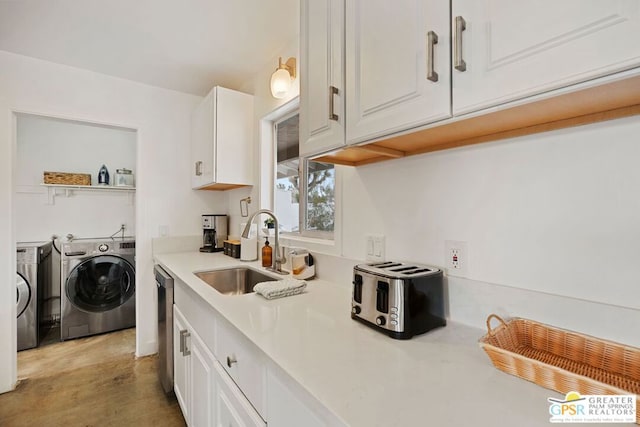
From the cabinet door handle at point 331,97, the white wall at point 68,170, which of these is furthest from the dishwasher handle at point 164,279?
the white wall at point 68,170

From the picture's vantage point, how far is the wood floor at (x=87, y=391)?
1.81 metres

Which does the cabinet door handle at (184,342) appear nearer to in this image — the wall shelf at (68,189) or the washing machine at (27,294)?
the washing machine at (27,294)

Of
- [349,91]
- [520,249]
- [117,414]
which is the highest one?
[349,91]

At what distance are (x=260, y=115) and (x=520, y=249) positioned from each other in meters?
2.05

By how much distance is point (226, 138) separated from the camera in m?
2.33

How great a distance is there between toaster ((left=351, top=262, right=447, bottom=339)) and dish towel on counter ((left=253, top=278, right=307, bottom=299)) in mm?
400

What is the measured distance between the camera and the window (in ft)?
6.01

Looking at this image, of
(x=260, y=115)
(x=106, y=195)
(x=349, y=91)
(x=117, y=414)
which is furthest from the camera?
(x=106, y=195)

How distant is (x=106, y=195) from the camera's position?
3576mm

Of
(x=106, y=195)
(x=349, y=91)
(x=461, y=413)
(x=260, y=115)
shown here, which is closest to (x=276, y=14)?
(x=260, y=115)

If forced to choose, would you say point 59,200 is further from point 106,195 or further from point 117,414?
point 117,414

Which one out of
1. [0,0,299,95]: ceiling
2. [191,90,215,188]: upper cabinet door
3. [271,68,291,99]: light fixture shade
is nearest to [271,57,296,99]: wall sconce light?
[271,68,291,99]: light fixture shade

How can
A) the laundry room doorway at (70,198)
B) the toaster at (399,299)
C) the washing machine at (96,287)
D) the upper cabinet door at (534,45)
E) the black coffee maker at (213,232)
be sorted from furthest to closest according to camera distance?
1. the laundry room doorway at (70,198)
2. the washing machine at (96,287)
3. the black coffee maker at (213,232)
4. the toaster at (399,299)
5. the upper cabinet door at (534,45)

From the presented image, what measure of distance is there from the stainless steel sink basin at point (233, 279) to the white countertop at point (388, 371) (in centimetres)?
80
